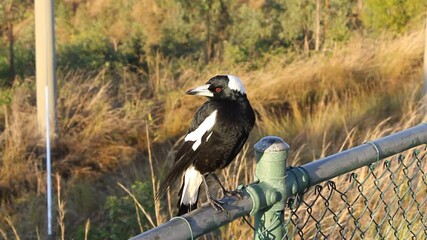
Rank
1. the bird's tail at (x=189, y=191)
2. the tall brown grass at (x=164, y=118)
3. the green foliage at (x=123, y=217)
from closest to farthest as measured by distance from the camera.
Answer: the bird's tail at (x=189, y=191), the green foliage at (x=123, y=217), the tall brown grass at (x=164, y=118)

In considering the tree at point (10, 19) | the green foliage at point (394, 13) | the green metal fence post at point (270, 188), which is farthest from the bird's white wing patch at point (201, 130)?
the green foliage at point (394, 13)

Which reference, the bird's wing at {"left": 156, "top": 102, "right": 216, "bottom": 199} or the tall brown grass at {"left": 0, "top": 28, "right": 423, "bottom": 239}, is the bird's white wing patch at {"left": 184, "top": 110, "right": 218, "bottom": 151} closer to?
the bird's wing at {"left": 156, "top": 102, "right": 216, "bottom": 199}

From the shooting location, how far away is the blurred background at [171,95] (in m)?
5.34

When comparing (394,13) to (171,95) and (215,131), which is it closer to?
(171,95)

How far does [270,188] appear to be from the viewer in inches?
74.5

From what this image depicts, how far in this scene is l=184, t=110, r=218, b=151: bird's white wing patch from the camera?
2.81 metres

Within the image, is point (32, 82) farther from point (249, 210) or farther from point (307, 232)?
point (249, 210)

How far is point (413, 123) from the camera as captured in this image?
5.81 m

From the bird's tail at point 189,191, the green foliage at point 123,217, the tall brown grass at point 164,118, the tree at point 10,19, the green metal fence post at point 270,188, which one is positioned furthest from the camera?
the tree at point 10,19

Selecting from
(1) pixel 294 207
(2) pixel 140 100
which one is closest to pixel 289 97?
(2) pixel 140 100

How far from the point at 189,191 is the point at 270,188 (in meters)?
1.11

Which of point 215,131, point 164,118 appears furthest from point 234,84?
point 164,118

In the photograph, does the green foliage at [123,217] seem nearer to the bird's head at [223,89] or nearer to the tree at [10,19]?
the bird's head at [223,89]

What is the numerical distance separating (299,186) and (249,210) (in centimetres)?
23
